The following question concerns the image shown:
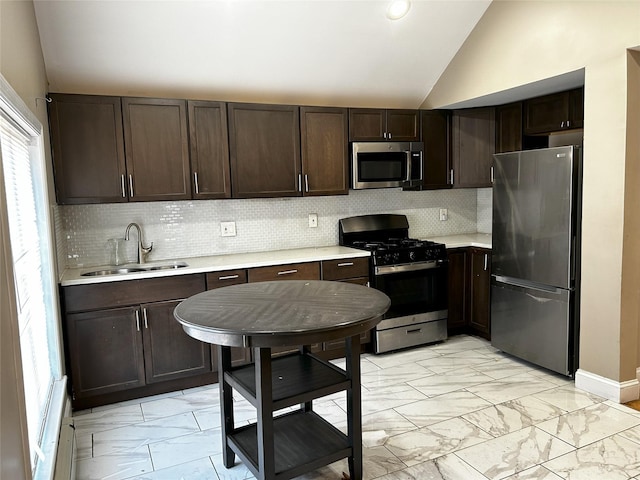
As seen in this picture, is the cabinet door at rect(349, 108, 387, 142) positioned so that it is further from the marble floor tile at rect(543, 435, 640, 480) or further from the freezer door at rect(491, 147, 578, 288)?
the marble floor tile at rect(543, 435, 640, 480)

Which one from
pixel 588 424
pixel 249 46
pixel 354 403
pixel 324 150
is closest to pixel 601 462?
pixel 588 424

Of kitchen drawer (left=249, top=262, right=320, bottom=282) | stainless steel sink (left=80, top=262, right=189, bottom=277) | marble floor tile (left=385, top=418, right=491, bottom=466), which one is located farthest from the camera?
kitchen drawer (left=249, top=262, right=320, bottom=282)

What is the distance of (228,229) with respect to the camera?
4.18m

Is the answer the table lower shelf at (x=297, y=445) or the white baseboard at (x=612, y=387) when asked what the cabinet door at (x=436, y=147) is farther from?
the table lower shelf at (x=297, y=445)

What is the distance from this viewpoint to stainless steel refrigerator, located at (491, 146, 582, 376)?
11.1 ft

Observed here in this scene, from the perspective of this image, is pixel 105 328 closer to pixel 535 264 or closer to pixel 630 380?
pixel 535 264

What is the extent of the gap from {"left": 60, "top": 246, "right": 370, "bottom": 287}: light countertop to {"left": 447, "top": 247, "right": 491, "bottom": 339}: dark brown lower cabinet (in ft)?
3.17

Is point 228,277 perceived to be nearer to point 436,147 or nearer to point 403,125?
point 403,125

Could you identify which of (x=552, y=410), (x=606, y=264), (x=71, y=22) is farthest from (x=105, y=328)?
(x=606, y=264)

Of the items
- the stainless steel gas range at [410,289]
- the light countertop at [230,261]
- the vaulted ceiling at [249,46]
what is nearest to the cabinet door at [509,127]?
the vaulted ceiling at [249,46]

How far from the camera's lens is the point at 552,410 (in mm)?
3102

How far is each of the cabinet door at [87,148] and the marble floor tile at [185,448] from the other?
1.71 m

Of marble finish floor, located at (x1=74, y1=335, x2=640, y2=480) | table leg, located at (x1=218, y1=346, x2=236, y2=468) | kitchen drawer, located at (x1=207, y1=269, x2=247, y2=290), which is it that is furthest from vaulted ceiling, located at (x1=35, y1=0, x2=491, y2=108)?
marble finish floor, located at (x1=74, y1=335, x2=640, y2=480)

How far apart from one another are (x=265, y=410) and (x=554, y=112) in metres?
3.42
